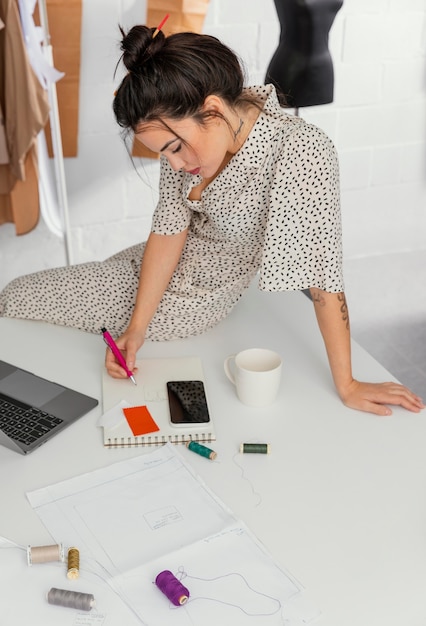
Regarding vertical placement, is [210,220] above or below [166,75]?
below

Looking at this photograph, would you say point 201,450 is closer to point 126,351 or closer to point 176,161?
point 126,351

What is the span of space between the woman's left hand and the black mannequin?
4.72ft

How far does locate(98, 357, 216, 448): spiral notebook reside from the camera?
129 cm

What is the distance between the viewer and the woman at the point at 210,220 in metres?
1.31

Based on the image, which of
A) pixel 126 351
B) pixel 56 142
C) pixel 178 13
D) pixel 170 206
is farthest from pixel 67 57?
pixel 126 351

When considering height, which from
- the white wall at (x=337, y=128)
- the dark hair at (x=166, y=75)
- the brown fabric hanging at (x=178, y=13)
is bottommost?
the white wall at (x=337, y=128)

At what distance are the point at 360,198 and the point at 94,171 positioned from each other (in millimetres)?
1096

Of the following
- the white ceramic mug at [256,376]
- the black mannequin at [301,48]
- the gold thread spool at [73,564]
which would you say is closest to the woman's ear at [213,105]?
the white ceramic mug at [256,376]

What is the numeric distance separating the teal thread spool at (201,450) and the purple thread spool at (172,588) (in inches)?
10.3

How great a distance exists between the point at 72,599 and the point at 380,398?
2.08 ft

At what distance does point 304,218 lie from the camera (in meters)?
1.40

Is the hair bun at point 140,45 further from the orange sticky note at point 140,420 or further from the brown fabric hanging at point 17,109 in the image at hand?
the brown fabric hanging at point 17,109

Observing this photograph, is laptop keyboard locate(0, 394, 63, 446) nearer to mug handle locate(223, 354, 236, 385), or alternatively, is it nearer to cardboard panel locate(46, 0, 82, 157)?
mug handle locate(223, 354, 236, 385)

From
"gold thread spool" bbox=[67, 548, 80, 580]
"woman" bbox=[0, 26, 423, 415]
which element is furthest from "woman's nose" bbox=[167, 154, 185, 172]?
"gold thread spool" bbox=[67, 548, 80, 580]
